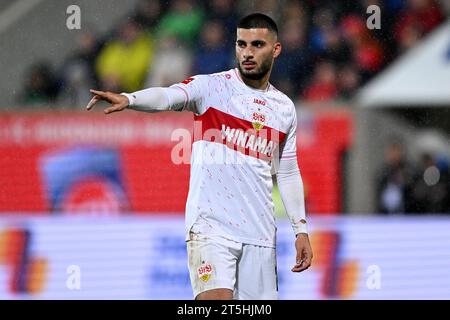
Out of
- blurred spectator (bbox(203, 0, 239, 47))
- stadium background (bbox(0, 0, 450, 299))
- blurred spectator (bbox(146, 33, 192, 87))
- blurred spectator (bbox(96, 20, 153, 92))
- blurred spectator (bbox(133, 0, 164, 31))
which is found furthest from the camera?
blurred spectator (bbox(133, 0, 164, 31))

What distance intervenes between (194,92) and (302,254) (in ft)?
4.35

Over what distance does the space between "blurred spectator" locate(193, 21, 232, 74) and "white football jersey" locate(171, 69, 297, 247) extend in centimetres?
695

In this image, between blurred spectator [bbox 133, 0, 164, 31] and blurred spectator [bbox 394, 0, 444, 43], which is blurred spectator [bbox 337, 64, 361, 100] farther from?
blurred spectator [bbox 133, 0, 164, 31]

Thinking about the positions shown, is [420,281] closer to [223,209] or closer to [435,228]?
[435,228]

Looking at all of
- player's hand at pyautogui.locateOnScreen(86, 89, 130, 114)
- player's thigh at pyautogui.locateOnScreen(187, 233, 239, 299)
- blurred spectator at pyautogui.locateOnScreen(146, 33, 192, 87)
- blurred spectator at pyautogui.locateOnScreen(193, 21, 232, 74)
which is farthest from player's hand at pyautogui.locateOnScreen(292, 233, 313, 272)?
blurred spectator at pyautogui.locateOnScreen(146, 33, 192, 87)

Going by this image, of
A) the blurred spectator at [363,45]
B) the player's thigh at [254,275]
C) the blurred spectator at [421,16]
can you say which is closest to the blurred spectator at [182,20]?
the blurred spectator at [363,45]

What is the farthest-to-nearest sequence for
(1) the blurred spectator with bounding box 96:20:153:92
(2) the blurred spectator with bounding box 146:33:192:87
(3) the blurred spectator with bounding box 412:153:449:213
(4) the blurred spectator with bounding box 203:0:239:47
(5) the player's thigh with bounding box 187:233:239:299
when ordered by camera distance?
(4) the blurred spectator with bounding box 203:0:239:47
(1) the blurred spectator with bounding box 96:20:153:92
(2) the blurred spectator with bounding box 146:33:192:87
(3) the blurred spectator with bounding box 412:153:449:213
(5) the player's thigh with bounding box 187:233:239:299

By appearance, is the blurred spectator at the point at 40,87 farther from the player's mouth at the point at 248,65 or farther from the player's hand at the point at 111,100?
the player's hand at the point at 111,100

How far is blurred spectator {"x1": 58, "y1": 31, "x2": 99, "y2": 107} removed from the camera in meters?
14.4
